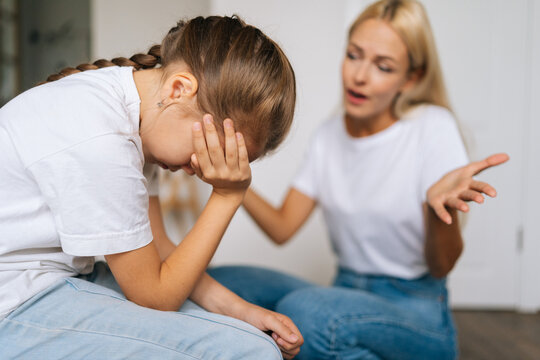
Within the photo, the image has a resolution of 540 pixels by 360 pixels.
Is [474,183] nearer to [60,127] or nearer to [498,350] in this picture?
[60,127]

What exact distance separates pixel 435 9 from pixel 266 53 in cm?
187

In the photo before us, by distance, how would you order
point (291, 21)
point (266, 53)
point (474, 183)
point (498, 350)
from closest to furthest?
1. point (266, 53)
2. point (474, 183)
3. point (498, 350)
4. point (291, 21)

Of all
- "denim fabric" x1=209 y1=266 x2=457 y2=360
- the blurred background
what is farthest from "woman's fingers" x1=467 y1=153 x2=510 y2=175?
the blurred background

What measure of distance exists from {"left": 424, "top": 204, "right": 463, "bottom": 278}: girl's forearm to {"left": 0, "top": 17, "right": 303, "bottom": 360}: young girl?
51 centimetres

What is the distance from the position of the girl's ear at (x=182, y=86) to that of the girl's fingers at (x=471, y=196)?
1.81 feet

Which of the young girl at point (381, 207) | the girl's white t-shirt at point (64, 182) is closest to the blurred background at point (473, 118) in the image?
→ the young girl at point (381, 207)

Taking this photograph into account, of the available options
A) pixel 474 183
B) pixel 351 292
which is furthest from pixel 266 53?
pixel 351 292


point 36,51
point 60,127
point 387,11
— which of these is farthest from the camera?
point 36,51

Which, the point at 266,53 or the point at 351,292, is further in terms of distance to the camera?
the point at 351,292

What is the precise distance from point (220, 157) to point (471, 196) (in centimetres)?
49

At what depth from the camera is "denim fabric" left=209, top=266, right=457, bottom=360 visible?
3.79 feet

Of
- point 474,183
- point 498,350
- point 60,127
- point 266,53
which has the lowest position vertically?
point 498,350

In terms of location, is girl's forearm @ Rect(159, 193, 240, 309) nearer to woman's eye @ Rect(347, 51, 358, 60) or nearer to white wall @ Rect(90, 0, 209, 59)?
woman's eye @ Rect(347, 51, 358, 60)

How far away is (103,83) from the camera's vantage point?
0.82 m
